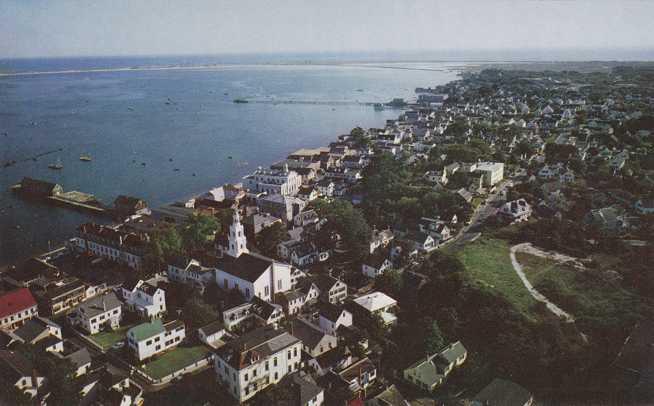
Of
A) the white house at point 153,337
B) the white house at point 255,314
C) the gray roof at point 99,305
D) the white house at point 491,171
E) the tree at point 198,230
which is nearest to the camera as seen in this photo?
the white house at point 153,337

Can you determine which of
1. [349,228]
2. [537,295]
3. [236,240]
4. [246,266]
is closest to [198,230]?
[236,240]

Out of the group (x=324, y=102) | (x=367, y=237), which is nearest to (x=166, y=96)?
(x=324, y=102)

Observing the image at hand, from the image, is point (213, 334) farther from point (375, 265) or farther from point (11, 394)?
point (375, 265)

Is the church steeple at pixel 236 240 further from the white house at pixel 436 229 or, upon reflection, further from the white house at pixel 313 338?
the white house at pixel 436 229

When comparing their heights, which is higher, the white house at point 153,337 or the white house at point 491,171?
the white house at point 491,171

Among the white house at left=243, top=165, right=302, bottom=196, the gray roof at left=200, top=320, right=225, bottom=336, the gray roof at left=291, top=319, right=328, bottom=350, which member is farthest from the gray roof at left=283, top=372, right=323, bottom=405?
the white house at left=243, top=165, right=302, bottom=196

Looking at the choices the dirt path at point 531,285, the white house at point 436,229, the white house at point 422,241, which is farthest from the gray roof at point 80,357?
the white house at point 436,229

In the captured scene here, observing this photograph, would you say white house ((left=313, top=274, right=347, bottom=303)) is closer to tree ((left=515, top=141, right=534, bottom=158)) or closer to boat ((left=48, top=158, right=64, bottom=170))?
tree ((left=515, top=141, right=534, bottom=158))
